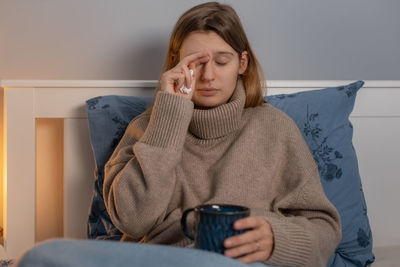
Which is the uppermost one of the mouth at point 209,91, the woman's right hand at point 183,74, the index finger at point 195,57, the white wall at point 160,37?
the white wall at point 160,37

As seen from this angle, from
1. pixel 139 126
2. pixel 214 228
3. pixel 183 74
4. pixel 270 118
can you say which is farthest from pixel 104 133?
pixel 214 228

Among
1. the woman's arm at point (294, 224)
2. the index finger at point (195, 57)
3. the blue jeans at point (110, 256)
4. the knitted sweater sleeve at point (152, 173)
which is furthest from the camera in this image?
the index finger at point (195, 57)

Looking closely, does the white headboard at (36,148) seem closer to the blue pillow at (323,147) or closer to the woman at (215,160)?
the blue pillow at (323,147)

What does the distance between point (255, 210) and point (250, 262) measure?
0.73 feet

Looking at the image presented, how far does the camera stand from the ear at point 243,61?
48.6 inches

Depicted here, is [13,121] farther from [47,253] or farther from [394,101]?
[394,101]

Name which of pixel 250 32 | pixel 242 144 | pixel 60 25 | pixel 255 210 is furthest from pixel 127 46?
pixel 255 210

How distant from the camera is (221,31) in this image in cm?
114

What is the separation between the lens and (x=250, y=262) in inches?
32.9

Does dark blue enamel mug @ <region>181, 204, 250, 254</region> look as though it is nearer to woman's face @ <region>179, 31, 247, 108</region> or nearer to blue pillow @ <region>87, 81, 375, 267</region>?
woman's face @ <region>179, 31, 247, 108</region>

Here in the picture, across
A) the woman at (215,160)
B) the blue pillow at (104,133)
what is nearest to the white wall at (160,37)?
the blue pillow at (104,133)

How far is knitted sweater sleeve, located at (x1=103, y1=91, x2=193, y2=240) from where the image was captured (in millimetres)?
999

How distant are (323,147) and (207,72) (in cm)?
42

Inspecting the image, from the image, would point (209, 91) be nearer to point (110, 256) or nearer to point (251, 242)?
point (251, 242)
